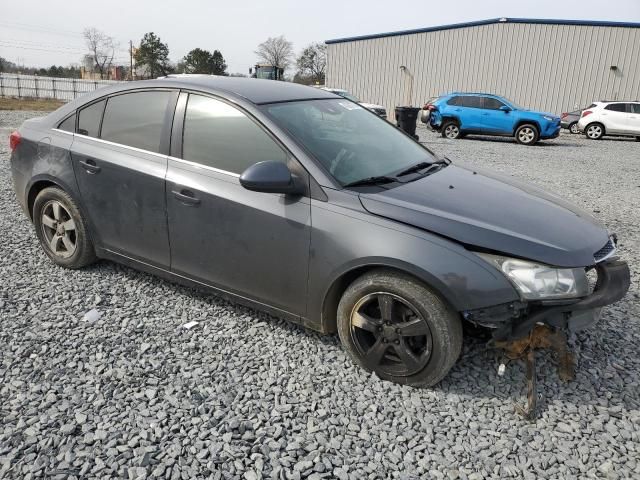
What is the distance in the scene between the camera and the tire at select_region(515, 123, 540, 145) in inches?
683

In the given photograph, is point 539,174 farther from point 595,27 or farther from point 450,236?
point 595,27

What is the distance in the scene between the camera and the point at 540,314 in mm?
Result: 2510

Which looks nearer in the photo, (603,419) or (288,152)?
(603,419)

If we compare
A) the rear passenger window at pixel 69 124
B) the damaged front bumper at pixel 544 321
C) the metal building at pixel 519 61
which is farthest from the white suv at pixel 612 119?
the rear passenger window at pixel 69 124

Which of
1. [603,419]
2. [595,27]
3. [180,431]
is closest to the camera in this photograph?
[180,431]

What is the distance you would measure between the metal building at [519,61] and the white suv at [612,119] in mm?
5814

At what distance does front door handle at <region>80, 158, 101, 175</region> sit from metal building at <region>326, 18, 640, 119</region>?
2624 cm

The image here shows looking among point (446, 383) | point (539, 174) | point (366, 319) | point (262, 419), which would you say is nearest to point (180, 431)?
point (262, 419)

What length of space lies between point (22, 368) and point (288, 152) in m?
2.00

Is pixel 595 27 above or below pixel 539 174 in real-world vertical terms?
above

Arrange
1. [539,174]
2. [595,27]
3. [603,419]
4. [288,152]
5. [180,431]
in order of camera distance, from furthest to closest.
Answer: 1. [595,27]
2. [539,174]
3. [288,152]
4. [603,419]
5. [180,431]

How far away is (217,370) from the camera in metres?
2.94

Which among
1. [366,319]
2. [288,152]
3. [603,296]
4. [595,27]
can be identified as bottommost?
[366,319]

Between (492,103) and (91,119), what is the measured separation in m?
16.8
